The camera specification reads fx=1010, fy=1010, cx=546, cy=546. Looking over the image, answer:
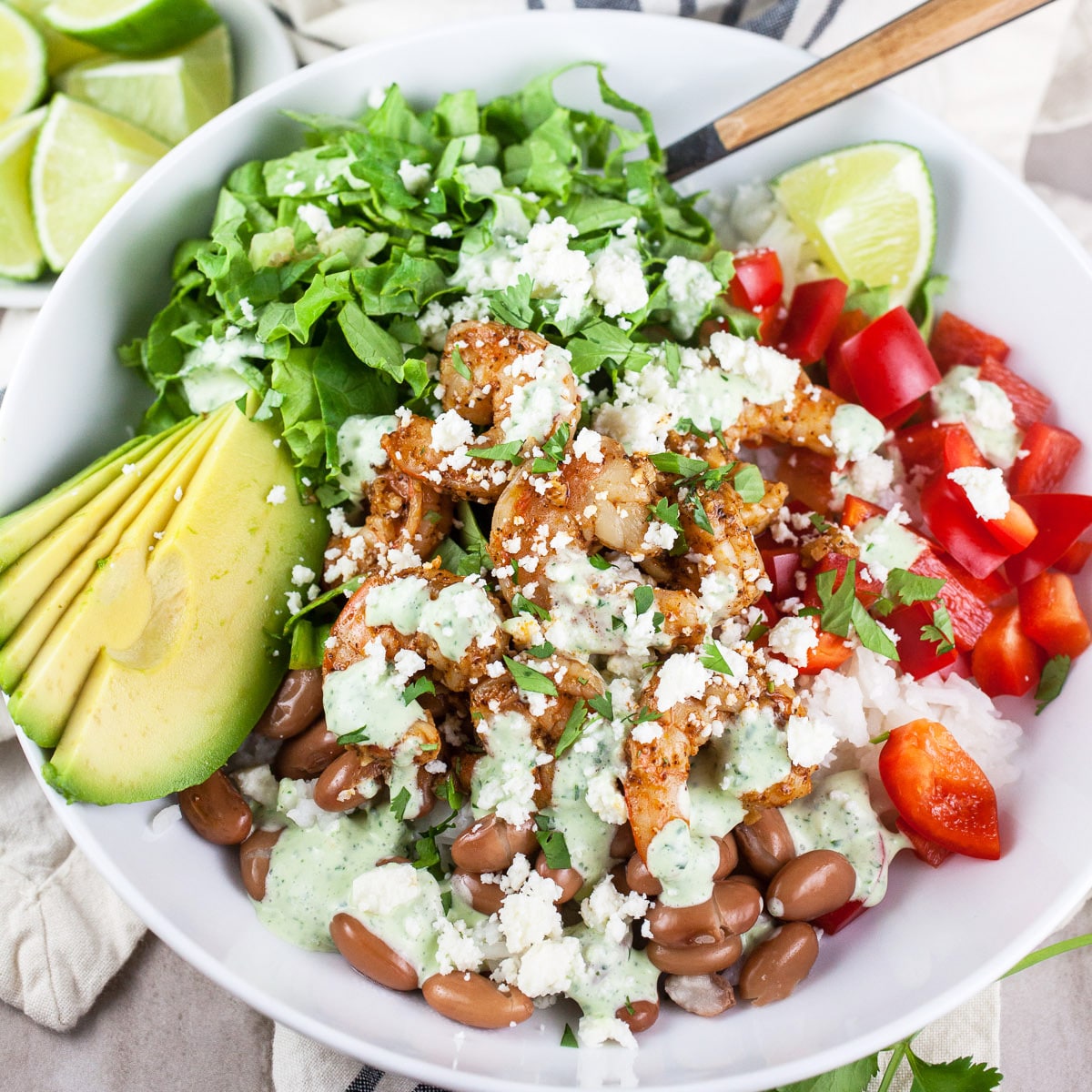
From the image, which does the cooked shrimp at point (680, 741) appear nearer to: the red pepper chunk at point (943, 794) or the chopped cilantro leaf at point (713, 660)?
the chopped cilantro leaf at point (713, 660)

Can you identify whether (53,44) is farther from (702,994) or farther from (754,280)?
(702,994)

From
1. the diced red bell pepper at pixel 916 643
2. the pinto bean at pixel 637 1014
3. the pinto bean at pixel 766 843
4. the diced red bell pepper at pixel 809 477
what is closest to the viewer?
the pinto bean at pixel 637 1014

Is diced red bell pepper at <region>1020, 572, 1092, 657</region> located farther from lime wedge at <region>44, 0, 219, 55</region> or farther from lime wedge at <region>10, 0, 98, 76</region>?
lime wedge at <region>10, 0, 98, 76</region>

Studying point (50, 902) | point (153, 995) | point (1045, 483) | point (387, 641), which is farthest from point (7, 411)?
point (1045, 483)

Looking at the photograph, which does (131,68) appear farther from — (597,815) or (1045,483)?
(1045,483)

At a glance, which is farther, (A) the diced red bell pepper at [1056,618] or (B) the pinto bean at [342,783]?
(A) the diced red bell pepper at [1056,618]

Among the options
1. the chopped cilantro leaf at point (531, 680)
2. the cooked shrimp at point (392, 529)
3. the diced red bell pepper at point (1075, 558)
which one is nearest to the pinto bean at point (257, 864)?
the cooked shrimp at point (392, 529)

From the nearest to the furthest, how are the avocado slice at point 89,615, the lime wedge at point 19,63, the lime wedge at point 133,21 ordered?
the avocado slice at point 89,615, the lime wedge at point 133,21, the lime wedge at point 19,63

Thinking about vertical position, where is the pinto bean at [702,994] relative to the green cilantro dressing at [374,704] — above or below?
below
